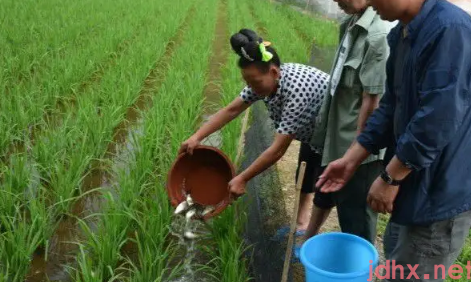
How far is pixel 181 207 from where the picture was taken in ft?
6.66

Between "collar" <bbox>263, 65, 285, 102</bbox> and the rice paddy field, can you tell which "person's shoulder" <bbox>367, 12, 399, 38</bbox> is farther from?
the rice paddy field

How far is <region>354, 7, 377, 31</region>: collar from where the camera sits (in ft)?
5.18

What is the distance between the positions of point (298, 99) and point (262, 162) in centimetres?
32

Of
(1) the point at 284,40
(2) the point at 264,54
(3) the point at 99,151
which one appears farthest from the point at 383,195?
(1) the point at 284,40

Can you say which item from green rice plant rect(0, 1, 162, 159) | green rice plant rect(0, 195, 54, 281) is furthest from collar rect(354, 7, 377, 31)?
green rice plant rect(0, 1, 162, 159)

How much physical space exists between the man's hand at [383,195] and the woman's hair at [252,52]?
2.26 feet

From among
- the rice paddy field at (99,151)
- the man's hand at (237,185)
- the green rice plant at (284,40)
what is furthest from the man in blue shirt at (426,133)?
the green rice plant at (284,40)

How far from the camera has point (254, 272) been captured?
1948 millimetres

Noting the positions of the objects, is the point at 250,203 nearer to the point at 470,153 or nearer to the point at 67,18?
the point at 470,153

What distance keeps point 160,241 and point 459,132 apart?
136 cm

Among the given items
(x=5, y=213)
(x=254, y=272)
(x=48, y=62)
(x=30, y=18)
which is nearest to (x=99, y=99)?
(x=48, y=62)

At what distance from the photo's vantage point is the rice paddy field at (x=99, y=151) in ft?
6.24

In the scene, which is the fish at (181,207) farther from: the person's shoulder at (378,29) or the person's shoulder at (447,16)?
the person's shoulder at (447,16)

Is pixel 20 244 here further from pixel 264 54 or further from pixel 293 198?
pixel 293 198
